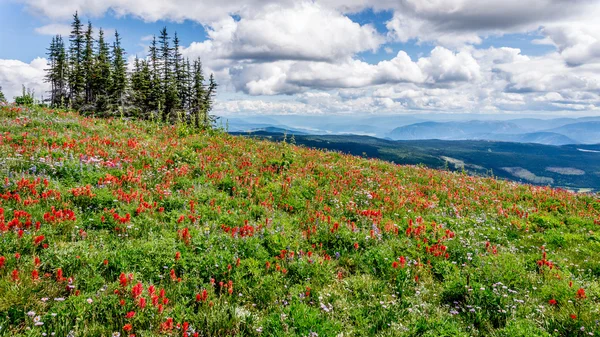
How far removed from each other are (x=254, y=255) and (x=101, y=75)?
56744 mm

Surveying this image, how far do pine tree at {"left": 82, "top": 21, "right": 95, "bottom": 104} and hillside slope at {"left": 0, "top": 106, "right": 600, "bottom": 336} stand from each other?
49699 mm

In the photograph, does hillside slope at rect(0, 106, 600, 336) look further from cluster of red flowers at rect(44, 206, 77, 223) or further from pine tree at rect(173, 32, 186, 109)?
pine tree at rect(173, 32, 186, 109)

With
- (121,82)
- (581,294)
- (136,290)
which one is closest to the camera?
(136,290)

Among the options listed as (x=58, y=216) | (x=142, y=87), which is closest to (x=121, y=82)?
(x=142, y=87)

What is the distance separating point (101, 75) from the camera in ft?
168

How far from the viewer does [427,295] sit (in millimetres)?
5828

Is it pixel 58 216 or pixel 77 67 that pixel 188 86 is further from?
pixel 58 216

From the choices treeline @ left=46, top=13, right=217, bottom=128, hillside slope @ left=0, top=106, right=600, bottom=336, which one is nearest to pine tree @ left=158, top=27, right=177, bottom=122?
treeline @ left=46, top=13, right=217, bottom=128

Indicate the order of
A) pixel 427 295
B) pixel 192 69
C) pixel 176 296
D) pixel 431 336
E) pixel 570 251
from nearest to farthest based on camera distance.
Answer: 1. pixel 431 336
2. pixel 176 296
3. pixel 427 295
4. pixel 570 251
5. pixel 192 69

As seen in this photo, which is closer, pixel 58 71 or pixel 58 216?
pixel 58 216

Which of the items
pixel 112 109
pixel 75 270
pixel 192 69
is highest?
pixel 192 69

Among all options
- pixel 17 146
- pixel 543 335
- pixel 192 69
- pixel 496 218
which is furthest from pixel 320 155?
pixel 192 69

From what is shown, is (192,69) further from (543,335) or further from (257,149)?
(543,335)

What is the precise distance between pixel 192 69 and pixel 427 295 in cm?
6454
